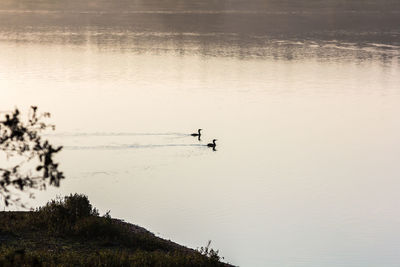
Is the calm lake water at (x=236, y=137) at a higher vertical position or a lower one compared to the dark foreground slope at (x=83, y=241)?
lower

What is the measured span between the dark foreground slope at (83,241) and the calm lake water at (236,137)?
4553 mm

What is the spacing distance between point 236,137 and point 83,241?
1139 inches

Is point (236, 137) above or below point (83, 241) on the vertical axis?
below

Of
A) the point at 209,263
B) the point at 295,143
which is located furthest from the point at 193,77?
the point at 209,263

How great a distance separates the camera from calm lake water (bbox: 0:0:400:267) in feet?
120

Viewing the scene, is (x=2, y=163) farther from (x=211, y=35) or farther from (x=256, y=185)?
(x=211, y=35)

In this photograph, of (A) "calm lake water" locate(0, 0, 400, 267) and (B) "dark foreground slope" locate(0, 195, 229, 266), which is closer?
(B) "dark foreground slope" locate(0, 195, 229, 266)

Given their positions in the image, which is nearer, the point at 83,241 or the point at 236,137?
the point at 83,241

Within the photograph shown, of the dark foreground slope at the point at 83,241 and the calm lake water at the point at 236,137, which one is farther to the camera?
the calm lake water at the point at 236,137

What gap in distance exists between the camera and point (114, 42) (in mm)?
124375

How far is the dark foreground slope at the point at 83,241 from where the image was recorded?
25500 mm

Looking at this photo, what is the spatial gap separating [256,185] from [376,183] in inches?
271

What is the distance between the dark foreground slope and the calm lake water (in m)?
4.55

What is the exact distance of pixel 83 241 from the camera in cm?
2908
